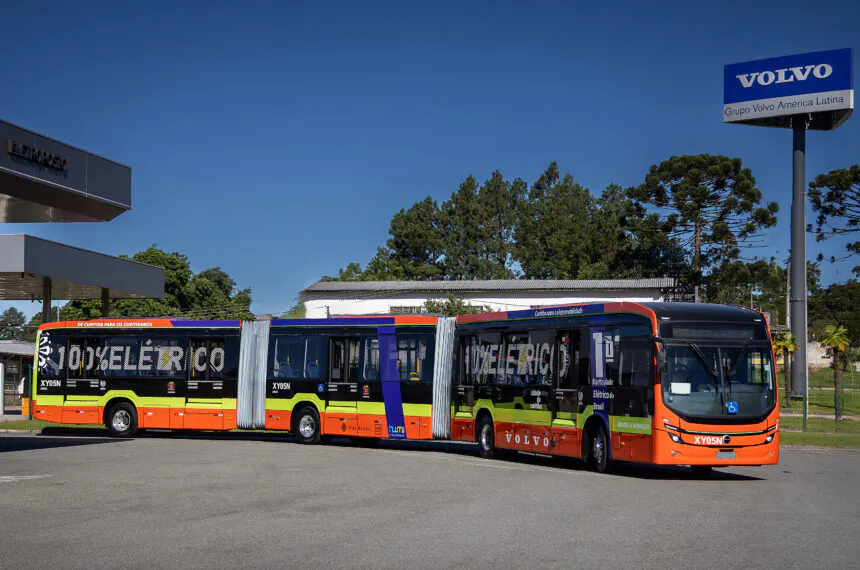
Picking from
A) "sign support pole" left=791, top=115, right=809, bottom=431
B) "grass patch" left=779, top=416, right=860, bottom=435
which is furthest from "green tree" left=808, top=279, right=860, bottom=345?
"grass patch" left=779, top=416, right=860, bottom=435

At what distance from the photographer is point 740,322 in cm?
1895

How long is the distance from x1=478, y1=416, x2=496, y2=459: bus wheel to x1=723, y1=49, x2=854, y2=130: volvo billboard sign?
1795 inches

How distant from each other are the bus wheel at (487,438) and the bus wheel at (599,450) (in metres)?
3.87

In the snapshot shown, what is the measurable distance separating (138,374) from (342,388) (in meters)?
6.39

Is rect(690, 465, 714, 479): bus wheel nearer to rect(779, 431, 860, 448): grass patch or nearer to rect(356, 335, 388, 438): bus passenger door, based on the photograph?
rect(356, 335, 388, 438): bus passenger door

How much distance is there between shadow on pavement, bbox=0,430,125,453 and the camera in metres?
25.0

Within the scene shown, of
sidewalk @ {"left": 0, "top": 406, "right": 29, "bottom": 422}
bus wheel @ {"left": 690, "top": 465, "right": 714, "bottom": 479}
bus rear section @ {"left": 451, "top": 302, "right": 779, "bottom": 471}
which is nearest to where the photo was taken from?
bus rear section @ {"left": 451, "top": 302, "right": 779, "bottom": 471}

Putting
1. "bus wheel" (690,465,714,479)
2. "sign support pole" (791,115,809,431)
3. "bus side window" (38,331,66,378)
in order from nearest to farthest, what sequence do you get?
"bus wheel" (690,465,714,479), "bus side window" (38,331,66,378), "sign support pole" (791,115,809,431)

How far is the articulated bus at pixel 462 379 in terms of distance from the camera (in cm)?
1831

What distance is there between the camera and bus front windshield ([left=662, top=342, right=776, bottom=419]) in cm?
1816

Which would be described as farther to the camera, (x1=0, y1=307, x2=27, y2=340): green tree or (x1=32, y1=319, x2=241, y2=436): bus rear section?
(x1=0, y1=307, x2=27, y2=340): green tree

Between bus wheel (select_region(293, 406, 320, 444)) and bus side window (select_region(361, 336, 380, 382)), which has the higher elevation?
bus side window (select_region(361, 336, 380, 382))

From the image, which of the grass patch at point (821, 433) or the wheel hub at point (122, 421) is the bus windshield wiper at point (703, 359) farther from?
the wheel hub at point (122, 421)

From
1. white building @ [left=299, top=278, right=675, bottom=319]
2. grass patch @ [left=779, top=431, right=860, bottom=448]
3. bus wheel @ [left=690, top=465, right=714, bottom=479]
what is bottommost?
grass patch @ [left=779, top=431, right=860, bottom=448]
